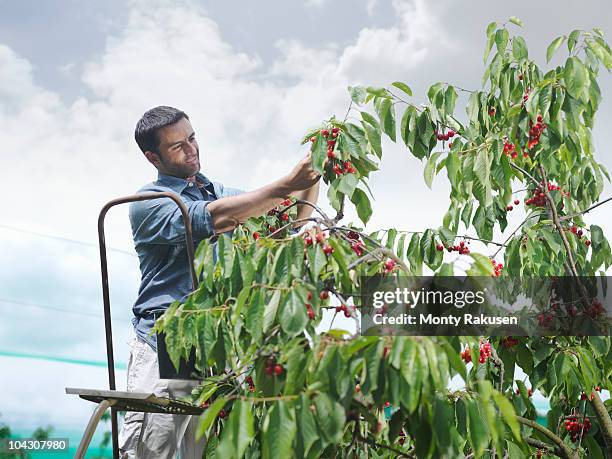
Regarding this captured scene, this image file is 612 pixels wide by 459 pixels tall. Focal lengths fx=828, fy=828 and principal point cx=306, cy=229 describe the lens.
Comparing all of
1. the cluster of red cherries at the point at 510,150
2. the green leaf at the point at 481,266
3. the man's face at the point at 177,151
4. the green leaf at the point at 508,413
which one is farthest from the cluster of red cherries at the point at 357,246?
the man's face at the point at 177,151

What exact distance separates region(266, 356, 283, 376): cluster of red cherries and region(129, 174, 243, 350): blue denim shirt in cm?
76

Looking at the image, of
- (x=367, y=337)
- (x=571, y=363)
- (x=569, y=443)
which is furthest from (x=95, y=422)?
(x=569, y=443)

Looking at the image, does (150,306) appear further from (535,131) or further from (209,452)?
(535,131)

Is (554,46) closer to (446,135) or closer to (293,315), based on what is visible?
(446,135)

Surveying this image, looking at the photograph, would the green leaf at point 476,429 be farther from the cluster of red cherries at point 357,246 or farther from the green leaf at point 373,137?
the green leaf at point 373,137

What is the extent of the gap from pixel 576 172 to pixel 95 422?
204cm

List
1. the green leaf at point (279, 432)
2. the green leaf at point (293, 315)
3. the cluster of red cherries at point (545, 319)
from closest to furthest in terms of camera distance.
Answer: the green leaf at point (279, 432)
the green leaf at point (293, 315)
the cluster of red cherries at point (545, 319)

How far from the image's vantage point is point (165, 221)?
2582mm

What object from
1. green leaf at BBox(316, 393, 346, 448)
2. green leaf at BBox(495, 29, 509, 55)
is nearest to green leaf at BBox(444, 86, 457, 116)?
green leaf at BBox(495, 29, 509, 55)

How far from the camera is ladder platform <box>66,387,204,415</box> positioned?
1917 millimetres

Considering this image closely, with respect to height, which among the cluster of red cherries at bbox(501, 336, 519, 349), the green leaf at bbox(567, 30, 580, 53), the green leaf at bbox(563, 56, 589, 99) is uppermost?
the green leaf at bbox(567, 30, 580, 53)

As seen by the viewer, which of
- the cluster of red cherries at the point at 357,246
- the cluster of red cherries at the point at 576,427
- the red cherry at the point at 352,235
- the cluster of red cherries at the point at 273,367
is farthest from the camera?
the cluster of red cherries at the point at 576,427

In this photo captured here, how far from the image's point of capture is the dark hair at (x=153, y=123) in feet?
9.43

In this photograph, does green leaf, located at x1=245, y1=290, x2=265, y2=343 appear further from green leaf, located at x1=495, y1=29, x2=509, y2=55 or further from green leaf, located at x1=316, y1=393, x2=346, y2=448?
green leaf, located at x1=495, y1=29, x2=509, y2=55
